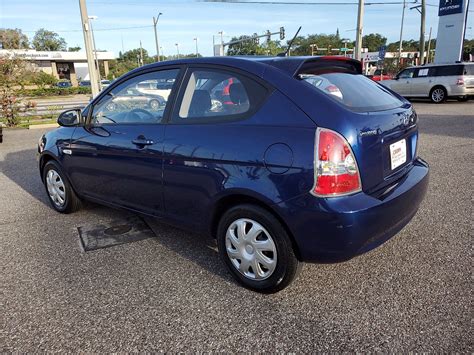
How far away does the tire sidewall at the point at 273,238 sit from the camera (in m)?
2.49

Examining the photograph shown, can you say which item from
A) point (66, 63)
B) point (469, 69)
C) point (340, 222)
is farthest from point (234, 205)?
point (66, 63)

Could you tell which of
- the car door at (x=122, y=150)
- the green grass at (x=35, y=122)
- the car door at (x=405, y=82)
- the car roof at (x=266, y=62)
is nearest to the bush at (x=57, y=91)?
the green grass at (x=35, y=122)

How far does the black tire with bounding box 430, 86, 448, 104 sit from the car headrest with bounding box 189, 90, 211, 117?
16.1 metres

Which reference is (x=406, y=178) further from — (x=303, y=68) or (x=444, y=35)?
(x=444, y=35)

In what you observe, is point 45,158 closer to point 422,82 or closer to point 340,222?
point 340,222

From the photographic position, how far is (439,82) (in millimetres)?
16188

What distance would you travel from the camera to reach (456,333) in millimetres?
2258

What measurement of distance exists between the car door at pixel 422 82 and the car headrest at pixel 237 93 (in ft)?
53.7

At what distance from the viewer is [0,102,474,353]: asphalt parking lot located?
2.30 metres

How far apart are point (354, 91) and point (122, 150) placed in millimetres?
2020

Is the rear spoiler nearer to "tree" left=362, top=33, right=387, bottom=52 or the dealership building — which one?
the dealership building

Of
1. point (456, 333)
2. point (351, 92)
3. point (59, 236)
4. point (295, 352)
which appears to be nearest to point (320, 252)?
point (295, 352)

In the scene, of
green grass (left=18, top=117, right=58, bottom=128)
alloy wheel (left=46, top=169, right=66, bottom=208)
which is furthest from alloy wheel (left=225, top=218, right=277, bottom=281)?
green grass (left=18, top=117, right=58, bottom=128)

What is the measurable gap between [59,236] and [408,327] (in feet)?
10.7
